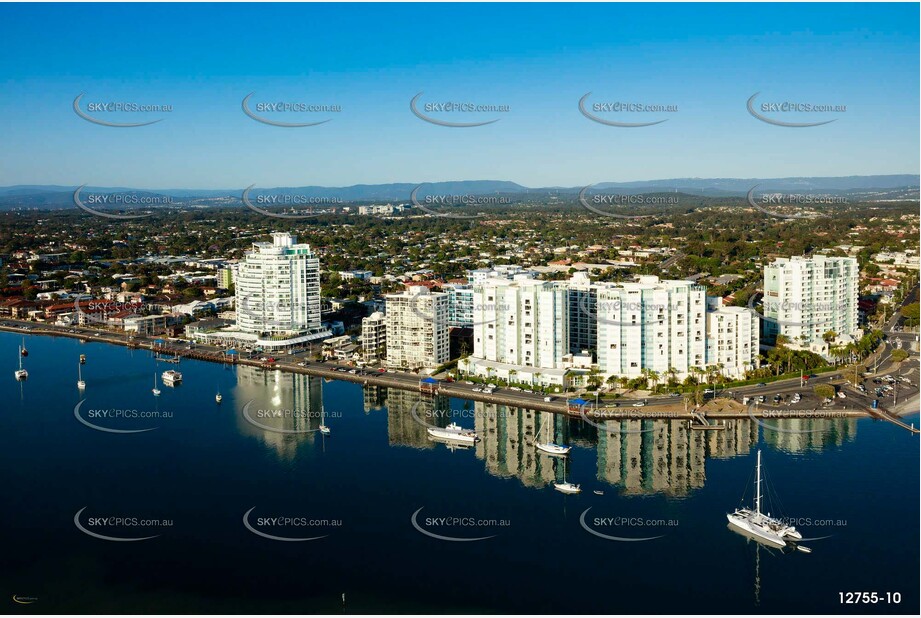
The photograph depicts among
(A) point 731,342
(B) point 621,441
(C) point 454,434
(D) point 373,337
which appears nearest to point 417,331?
(D) point 373,337

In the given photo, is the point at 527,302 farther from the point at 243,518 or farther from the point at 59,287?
the point at 59,287

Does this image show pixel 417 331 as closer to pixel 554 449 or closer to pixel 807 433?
pixel 554 449

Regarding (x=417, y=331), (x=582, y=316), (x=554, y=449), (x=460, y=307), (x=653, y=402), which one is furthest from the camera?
(x=460, y=307)

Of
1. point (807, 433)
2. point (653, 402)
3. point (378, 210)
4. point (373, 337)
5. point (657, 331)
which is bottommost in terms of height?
point (807, 433)

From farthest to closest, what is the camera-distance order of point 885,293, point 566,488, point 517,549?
point 885,293 → point 566,488 → point 517,549

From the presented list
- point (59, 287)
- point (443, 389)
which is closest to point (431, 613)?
point (443, 389)

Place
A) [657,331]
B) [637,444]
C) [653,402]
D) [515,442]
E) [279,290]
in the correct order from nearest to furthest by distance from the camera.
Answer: [637,444] < [515,442] < [653,402] < [657,331] < [279,290]

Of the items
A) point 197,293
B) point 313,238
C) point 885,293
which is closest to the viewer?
point 885,293
